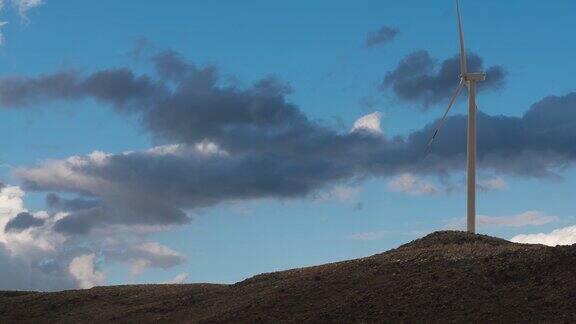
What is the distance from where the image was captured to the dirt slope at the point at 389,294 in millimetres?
35812

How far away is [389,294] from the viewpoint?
38219 millimetres

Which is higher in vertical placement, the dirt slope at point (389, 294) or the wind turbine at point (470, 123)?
the wind turbine at point (470, 123)

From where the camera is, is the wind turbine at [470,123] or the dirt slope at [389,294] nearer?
the dirt slope at [389,294]

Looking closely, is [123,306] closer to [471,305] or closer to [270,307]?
[270,307]

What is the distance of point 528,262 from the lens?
40000 mm

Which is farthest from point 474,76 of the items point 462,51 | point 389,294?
point 389,294

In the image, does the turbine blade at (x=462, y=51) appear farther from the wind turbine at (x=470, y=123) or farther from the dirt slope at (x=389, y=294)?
the dirt slope at (x=389, y=294)

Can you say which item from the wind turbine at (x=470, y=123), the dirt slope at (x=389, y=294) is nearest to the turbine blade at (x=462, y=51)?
the wind turbine at (x=470, y=123)

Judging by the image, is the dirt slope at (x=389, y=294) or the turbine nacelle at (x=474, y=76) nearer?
the dirt slope at (x=389, y=294)

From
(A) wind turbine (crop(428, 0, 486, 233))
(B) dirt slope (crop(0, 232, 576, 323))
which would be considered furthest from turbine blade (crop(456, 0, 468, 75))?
(B) dirt slope (crop(0, 232, 576, 323))

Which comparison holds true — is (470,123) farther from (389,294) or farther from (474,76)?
(389,294)

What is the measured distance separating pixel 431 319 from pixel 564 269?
26.1ft

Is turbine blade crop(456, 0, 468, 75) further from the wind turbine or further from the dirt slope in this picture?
the dirt slope

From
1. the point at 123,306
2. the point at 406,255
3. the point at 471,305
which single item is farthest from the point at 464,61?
the point at 123,306
